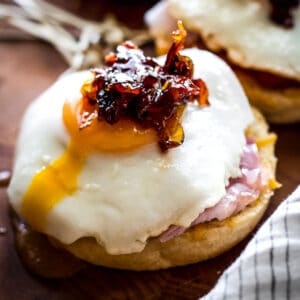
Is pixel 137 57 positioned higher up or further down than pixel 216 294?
higher up

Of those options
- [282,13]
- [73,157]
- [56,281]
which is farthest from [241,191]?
[282,13]

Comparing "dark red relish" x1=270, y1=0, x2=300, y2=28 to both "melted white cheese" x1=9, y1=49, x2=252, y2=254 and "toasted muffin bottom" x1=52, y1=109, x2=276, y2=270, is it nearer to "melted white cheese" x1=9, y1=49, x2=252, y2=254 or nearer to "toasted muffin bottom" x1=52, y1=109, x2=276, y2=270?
"melted white cheese" x1=9, y1=49, x2=252, y2=254

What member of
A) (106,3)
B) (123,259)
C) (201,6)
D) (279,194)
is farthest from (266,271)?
(106,3)

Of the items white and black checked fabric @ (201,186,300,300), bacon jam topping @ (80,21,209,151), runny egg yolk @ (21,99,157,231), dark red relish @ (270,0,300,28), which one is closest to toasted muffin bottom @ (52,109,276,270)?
runny egg yolk @ (21,99,157,231)

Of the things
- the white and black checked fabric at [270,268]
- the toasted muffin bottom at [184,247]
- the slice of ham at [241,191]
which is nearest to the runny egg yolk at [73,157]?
the toasted muffin bottom at [184,247]

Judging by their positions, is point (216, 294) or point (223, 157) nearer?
point (216, 294)

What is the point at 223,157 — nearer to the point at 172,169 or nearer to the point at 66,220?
the point at 172,169

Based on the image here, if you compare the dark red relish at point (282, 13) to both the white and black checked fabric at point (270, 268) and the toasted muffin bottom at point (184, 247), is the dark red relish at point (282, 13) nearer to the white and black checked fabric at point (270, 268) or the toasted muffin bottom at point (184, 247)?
the toasted muffin bottom at point (184, 247)
